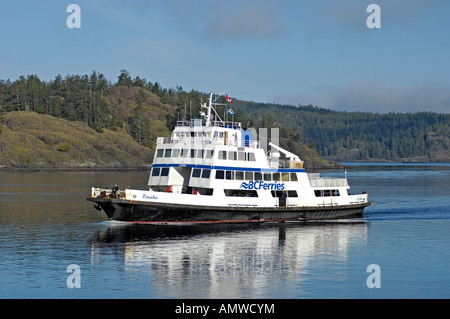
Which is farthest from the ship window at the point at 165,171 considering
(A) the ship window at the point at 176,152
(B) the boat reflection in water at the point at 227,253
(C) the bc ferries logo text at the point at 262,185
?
→ (C) the bc ferries logo text at the point at 262,185

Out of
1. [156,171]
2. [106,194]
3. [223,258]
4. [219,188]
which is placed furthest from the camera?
[156,171]

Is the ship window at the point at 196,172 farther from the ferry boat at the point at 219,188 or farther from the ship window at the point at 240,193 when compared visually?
the ship window at the point at 240,193

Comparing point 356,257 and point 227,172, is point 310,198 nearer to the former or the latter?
point 227,172

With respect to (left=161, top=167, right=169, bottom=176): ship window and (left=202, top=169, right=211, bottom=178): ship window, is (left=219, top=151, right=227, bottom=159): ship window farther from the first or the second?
(left=161, top=167, right=169, bottom=176): ship window

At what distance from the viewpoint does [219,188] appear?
50094 millimetres

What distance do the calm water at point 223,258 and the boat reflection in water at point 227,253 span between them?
0.07m

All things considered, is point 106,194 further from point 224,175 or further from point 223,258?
point 223,258

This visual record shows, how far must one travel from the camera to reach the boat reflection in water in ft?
100

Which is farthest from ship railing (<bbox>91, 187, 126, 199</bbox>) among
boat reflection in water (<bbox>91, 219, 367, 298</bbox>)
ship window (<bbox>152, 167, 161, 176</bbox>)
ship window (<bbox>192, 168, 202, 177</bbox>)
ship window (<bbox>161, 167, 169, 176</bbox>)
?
ship window (<bbox>192, 168, 202, 177</bbox>)

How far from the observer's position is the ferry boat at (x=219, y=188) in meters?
48.3

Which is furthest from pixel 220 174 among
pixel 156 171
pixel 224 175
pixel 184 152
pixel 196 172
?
pixel 156 171

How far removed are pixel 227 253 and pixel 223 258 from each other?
165cm
